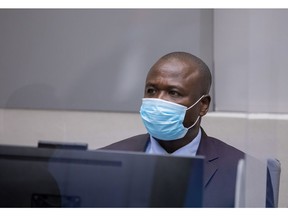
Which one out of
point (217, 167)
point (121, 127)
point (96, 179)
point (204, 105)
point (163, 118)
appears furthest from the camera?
point (121, 127)

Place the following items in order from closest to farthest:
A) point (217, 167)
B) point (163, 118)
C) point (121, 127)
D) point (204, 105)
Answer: point (217, 167) → point (163, 118) → point (204, 105) → point (121, 127)

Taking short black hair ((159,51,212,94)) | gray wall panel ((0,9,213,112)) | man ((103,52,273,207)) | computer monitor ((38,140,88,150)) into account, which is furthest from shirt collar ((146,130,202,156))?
gray wall panel ((0,9,213,112))

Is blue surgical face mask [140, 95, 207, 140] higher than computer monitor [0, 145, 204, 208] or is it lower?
higher

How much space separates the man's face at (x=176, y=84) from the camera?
1.66 meters

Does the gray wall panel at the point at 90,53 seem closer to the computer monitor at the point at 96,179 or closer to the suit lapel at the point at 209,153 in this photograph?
the suit lapel at the point at 209,153

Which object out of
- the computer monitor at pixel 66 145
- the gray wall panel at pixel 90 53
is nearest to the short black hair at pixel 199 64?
the gray wall panel at pixel 90 53

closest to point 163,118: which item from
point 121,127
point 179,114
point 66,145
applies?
point 179,114

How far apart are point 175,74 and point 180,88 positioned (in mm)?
63

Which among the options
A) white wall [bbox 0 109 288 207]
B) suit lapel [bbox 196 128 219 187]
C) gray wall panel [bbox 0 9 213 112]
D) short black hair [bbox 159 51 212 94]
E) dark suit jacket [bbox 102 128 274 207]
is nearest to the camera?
dark suit jacket [bbox 102 128 274 207]

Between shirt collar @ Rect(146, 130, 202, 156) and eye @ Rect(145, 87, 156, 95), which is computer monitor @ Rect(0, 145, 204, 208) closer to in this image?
shirt collar @ Rect(146, 130, 202, 156)

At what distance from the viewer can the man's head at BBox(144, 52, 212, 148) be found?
5.46 feet

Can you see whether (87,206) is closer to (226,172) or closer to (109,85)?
(226,172)

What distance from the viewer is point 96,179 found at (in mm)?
1027

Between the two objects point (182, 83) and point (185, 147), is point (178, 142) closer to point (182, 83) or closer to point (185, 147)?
point (185, 147)
